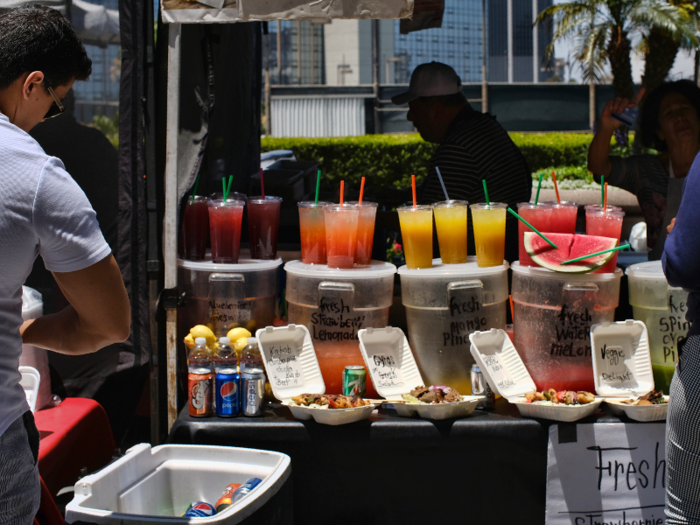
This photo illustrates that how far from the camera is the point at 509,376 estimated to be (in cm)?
265

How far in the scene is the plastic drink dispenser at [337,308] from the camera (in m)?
2.77

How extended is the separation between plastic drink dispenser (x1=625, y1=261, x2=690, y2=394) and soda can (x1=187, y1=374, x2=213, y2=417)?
1.74 m

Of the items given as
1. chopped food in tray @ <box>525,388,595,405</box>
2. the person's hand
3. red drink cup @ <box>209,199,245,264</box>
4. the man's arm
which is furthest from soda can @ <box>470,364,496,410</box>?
the person's hand

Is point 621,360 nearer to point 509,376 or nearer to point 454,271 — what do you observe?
point 509,376

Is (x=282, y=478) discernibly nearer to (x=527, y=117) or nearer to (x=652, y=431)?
(x=652, y=431)

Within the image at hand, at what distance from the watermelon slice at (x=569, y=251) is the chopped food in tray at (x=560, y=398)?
46 centimetres

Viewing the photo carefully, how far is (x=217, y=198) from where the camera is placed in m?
3.11

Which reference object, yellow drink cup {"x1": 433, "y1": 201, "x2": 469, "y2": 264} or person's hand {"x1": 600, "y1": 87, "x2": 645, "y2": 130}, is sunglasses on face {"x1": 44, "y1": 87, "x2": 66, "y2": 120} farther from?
person's hand {"x1": 600, "y1": 87, "x2": 645, "y2": 130}

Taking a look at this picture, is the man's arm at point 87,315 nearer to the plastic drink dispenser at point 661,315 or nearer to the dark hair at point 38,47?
the dark hair at point 38,47

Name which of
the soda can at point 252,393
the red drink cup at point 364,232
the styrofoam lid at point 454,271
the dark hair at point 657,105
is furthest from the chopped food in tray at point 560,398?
the dark hair at point 657,105

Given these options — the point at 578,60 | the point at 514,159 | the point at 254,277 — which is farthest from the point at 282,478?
the point at 578,60

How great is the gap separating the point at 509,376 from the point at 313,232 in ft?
3.35

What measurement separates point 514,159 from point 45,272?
2603 millimetres

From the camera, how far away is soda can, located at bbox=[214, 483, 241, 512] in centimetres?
209
